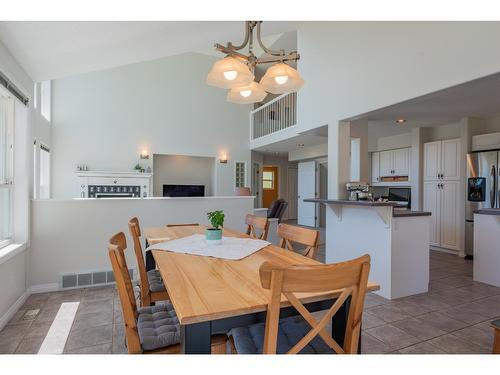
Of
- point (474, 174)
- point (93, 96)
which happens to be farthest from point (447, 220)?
point (93, 96)

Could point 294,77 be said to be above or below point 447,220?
above

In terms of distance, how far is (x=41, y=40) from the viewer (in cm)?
235

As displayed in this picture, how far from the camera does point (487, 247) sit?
3543 mm

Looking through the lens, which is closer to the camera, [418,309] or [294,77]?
[294,77]

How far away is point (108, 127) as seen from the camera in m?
6.95

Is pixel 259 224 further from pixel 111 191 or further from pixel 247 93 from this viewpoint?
pixel 111 191

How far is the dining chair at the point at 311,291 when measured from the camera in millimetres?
943

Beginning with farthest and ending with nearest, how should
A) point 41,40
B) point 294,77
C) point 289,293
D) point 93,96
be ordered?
1. point 93,96
2. point 41,40
3. point 294,77
4. point 289,293

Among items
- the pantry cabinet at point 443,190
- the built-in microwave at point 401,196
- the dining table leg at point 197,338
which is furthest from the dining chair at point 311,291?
the built-in microwave at point 401,196

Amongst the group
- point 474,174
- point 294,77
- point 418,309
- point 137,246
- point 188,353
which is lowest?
point 418,309

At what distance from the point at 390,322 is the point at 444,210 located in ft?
12.1

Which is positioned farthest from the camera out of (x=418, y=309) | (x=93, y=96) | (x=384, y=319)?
(x=93, y=96)

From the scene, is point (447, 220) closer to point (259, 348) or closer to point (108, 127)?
point (259, 348)

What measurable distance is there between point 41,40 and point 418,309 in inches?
163
